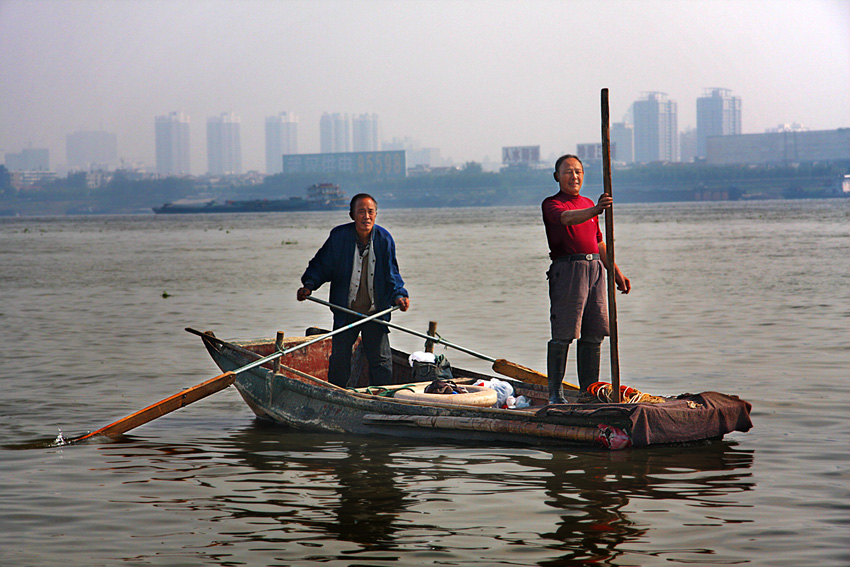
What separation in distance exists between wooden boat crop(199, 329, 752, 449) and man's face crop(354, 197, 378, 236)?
1.17 metres

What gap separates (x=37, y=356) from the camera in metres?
12.4

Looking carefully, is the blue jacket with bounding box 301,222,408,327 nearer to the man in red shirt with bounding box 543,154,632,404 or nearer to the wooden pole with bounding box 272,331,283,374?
the wooden pole with bounding box 272,331,283,374

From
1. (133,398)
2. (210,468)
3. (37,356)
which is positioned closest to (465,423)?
(210,468)

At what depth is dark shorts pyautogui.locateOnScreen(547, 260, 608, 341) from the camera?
22.5ft

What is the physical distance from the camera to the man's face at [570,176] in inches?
271

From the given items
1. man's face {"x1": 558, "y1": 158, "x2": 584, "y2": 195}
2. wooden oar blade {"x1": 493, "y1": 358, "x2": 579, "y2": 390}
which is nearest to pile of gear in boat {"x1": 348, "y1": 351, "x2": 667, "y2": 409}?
wooden oar blade {"x1": 493, "y1": 358, "x2": 579, "y2": 390}

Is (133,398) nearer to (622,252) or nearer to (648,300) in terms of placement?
(648,300)

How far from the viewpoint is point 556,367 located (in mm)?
7141

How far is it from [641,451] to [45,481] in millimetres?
4046

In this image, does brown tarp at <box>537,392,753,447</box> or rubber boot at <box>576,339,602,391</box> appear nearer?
brown tarp at <box>537,392,753,447</box>

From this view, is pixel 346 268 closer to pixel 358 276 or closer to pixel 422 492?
pixel 358 276

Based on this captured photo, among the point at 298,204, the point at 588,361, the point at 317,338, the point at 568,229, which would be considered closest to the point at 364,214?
the point at 317,338

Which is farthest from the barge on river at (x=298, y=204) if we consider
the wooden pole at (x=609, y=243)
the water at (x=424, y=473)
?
the wooden pole at (x=609, y=243)

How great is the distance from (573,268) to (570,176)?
66 centimetres
